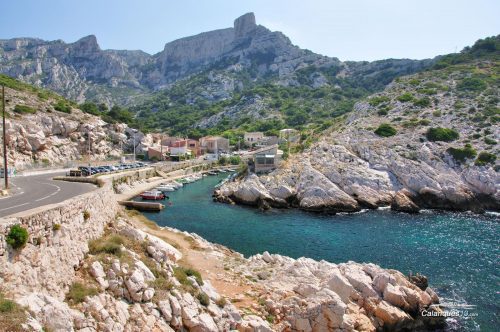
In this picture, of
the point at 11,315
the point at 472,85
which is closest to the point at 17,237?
the point at 11,315

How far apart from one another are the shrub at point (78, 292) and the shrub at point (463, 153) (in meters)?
59.7

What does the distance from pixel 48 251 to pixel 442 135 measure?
65.0m

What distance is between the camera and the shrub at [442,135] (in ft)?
208

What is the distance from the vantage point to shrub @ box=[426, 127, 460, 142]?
63.3 m

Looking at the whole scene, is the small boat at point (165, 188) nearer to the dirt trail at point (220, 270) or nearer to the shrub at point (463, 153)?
the dirt trail at point (220, 270)

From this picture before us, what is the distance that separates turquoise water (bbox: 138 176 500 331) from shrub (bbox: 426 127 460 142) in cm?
1912

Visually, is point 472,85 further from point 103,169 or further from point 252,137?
point 103,169

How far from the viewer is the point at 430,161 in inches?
2302

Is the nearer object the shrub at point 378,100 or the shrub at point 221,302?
the shrub at point 221,302

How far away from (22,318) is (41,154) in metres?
62.8

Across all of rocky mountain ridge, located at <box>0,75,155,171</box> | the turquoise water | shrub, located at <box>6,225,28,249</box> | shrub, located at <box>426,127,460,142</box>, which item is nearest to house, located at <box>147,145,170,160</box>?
rocky mountain ridge, located at <box>0,75,155,171</box>

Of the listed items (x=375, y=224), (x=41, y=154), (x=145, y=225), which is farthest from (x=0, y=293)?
(x=41, y=154)

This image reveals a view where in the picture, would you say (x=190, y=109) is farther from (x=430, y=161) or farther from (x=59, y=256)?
(x=59, y=256)

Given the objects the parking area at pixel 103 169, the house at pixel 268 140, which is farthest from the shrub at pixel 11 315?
the house at pixel 268 140
